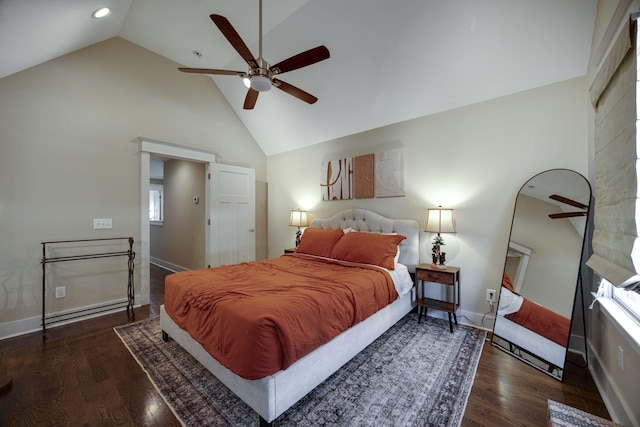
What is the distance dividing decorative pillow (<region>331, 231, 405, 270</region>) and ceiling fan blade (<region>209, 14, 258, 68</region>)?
213 centimetres

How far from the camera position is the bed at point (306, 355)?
1411mm

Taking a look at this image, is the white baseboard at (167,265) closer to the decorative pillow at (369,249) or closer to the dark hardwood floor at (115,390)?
the dark hardwood floor at (115,390)

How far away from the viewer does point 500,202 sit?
106 inches

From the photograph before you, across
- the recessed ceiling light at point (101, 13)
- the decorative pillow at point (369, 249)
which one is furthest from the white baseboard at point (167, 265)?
the recessed ceiling light at point (101, 13)

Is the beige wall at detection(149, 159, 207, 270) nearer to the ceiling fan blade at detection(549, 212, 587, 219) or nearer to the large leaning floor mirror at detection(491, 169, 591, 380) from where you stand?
the large leaning floor mirror at detection(491, 169, 591, 380)

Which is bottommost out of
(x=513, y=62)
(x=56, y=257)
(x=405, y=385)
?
(x=405, y=385)

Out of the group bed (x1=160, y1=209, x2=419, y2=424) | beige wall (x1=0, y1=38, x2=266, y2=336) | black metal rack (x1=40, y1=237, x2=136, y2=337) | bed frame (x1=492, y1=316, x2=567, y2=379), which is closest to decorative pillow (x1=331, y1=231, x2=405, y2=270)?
bed (x1=160, y1=209, x2=419, y2=424)

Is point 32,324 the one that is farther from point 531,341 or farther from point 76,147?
point 531,341

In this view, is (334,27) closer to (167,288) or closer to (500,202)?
(500,202)

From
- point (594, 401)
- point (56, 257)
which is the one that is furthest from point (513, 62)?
point (56, 257)

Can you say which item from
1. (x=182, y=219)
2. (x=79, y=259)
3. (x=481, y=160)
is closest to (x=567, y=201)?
(x=481, y=160)

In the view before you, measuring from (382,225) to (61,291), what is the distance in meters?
4.01

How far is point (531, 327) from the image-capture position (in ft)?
7.39

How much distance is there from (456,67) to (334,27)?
1.36m
